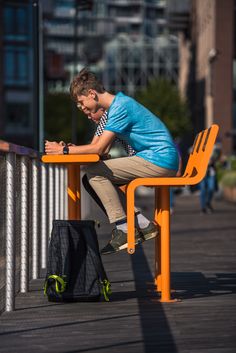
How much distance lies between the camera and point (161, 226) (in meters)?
9.02

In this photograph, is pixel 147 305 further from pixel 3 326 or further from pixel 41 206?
pixel 41 206

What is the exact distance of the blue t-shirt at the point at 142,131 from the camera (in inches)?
357

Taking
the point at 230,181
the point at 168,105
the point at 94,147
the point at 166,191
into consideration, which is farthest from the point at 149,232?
the point at 168,105

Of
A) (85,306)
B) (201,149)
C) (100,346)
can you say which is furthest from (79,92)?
(100,346)

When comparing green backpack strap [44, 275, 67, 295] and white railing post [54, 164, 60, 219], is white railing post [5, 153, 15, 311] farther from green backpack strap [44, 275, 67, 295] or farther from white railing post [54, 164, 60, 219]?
white railing post [54, 164, 60, 219]

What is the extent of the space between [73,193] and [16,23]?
9979cm

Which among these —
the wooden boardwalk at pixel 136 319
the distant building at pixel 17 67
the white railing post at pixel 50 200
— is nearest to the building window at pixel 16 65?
the distant building at pixel 17 67

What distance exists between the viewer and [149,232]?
29.7 ft

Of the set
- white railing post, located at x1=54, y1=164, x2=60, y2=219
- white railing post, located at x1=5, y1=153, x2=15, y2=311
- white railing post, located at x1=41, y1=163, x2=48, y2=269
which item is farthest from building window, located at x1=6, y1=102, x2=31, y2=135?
white railing post, located at x1=5, y1=153, x2=15, y2=311

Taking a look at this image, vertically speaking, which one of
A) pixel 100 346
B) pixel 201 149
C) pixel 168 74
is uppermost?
pixel 201 149

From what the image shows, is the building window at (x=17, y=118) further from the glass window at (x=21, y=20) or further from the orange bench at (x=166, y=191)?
the orange bench at (x=166, y=191)

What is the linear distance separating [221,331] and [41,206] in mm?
5062

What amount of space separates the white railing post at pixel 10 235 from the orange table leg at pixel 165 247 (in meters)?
1.12

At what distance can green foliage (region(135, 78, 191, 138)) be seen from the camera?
9419cm
